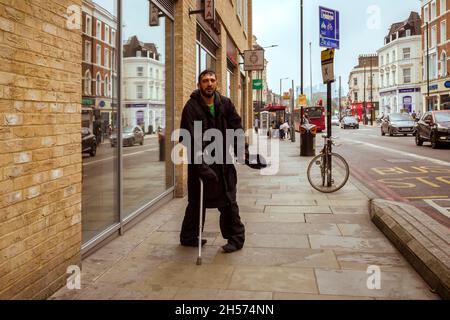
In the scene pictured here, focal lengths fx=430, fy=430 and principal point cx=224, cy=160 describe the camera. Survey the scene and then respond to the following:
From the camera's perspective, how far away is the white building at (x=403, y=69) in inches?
2333

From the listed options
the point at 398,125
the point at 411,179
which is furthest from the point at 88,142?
the point at 398,125

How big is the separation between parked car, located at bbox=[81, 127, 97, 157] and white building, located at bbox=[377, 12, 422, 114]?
57263 millimetres

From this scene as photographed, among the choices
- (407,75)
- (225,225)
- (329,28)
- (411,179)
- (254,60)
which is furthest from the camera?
(407,75)

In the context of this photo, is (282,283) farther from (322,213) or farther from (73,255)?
(322,213)

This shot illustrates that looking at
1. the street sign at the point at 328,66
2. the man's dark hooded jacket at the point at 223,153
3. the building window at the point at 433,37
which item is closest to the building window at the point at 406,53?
the building window at the point at 433,37

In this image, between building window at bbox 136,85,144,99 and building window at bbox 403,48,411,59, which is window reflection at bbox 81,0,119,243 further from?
building window at bbox 403,48,411,59

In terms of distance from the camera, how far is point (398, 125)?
28531 mm

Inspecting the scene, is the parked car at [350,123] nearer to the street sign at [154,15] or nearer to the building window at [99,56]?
the street sign at [154,15]

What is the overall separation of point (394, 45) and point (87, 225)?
67625mm

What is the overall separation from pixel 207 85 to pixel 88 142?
52.0 inches

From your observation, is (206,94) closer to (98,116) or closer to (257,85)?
(98,116)

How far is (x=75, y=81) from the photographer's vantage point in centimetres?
348

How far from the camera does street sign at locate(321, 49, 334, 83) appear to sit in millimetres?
8273

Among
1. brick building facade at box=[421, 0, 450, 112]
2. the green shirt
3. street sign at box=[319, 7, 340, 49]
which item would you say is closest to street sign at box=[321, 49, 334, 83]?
street sign at box=[319, 7, 340, 49]
